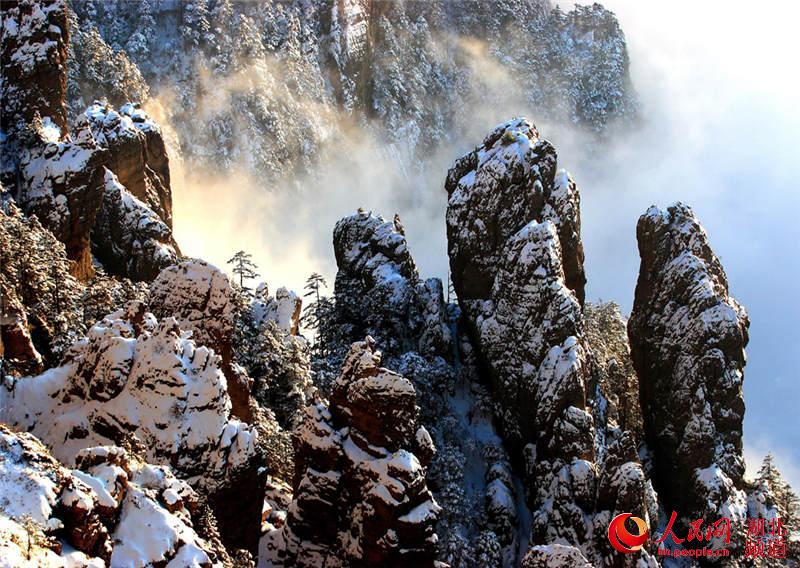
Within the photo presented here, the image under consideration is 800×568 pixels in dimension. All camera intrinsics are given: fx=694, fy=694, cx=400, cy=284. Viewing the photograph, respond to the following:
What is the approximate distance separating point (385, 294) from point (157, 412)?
99.8 ft

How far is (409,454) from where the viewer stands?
1045 inches

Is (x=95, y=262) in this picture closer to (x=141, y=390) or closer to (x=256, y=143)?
(x=141, y=390)

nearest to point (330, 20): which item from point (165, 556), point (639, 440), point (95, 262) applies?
point (95, 262)

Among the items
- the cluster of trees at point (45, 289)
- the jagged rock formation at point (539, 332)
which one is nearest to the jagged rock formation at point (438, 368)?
the jagged rock formation at point (539, 332)

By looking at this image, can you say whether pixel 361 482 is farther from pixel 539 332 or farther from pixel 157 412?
pixel 539 332

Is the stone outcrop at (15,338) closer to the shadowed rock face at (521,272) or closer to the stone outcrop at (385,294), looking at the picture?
the stone outcrop at (385,294)

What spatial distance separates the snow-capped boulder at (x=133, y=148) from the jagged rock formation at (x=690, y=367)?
137 feet

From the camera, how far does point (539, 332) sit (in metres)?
47.3

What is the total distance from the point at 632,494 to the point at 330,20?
398ft

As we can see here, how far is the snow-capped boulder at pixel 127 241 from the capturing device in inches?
2122

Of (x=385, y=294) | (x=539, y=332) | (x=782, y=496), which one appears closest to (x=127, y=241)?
(x=385, y=294)

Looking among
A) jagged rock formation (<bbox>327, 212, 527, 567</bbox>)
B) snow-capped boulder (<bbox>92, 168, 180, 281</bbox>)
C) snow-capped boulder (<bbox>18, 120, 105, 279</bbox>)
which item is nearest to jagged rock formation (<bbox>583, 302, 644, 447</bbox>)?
jagged rock formation (<bbox>327, 212, 527, 567</bbox>)

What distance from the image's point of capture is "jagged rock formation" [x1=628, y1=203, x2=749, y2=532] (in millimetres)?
Answer: 47438

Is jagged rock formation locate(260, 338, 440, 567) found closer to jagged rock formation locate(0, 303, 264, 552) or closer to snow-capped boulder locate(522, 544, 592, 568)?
jagged rock formation locate(0, 303, 264, 552)
